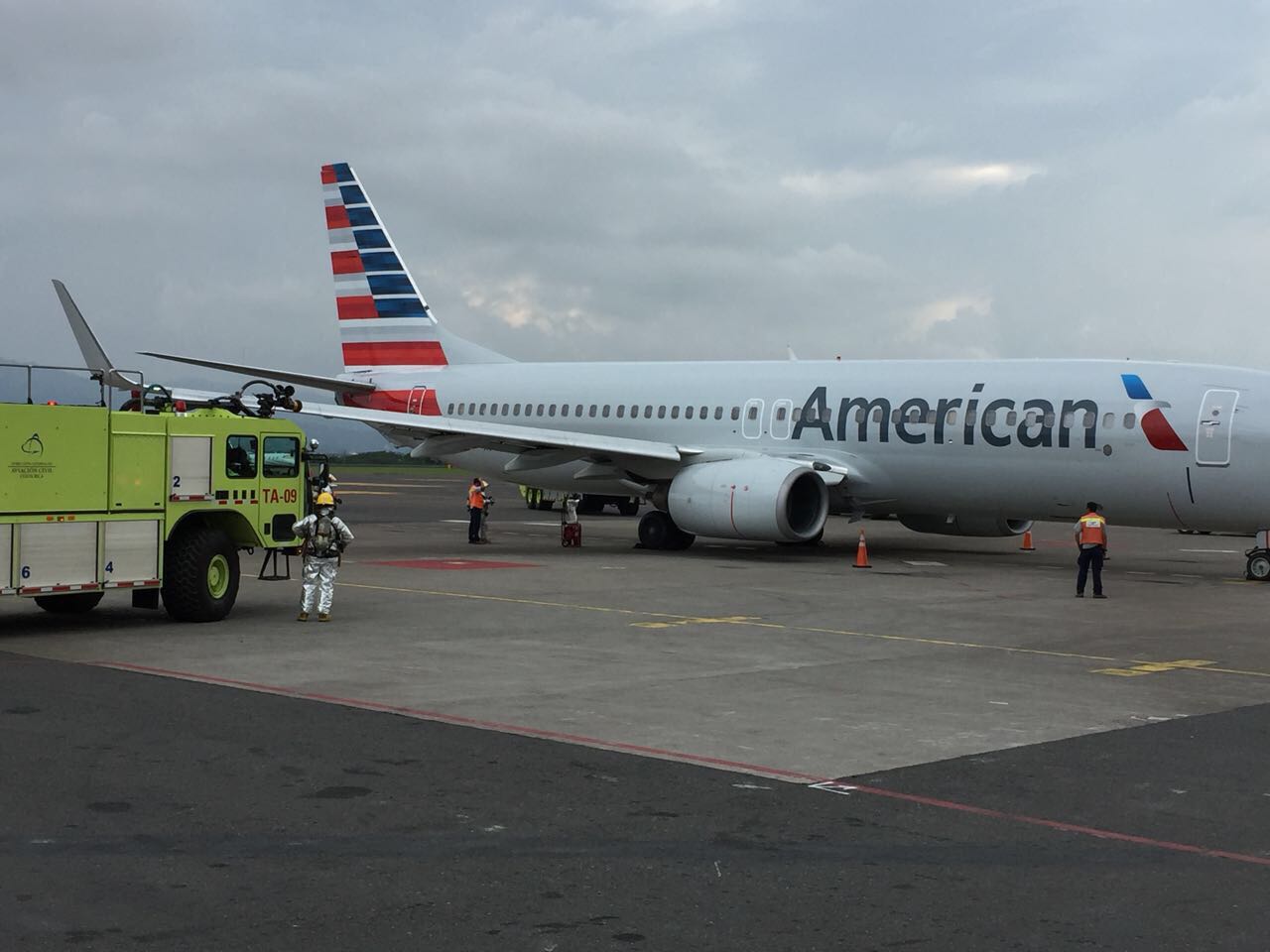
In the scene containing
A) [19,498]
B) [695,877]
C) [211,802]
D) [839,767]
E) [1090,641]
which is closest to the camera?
[695,877]

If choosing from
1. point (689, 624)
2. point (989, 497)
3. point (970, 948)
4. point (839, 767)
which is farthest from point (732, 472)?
point (970, 948)

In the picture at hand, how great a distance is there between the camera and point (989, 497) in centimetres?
2620

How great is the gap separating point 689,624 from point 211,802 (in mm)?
9306

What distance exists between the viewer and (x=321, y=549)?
16.8 metres

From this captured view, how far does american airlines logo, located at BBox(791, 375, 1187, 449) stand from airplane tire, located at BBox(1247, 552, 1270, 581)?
7.98 feet

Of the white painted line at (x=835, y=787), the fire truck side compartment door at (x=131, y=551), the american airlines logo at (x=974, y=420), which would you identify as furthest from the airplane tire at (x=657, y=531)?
the white painted line at (x=835, y=787)

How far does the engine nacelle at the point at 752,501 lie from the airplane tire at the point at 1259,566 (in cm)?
718

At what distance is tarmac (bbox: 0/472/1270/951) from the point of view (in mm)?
6359

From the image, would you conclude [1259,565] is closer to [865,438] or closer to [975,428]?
[975,428]

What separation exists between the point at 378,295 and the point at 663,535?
1133 cm

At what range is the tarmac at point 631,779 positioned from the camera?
250 inches

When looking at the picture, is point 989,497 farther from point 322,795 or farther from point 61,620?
point 322,795

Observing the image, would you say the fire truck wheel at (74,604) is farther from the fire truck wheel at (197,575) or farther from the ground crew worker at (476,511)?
the ground crew worker at (476,511)

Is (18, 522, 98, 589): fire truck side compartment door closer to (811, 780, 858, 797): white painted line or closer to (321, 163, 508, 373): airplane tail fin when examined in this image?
(811, 780, 858, 797): white painted line
